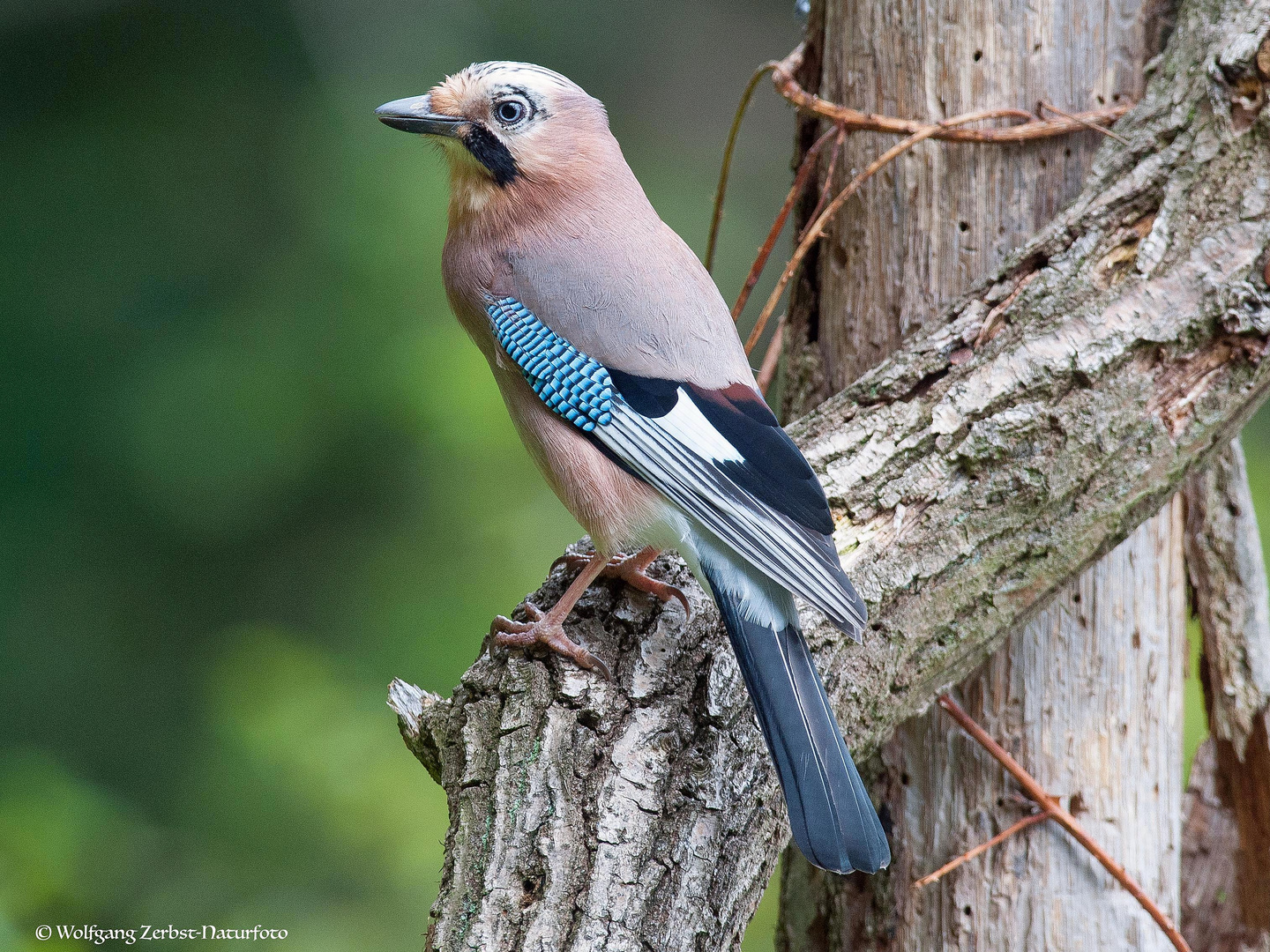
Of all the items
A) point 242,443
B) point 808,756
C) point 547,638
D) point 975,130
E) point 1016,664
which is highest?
point 242,443

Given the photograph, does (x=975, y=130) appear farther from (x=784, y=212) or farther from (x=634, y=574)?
(x=634, y=574)

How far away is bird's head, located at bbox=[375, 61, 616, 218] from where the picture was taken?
2.18m

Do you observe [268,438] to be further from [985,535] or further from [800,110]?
[985,535]

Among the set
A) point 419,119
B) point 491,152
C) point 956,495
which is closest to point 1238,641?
point 956,495

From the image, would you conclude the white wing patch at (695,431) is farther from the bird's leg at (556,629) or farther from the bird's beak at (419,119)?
the bird's beak at (419,119)

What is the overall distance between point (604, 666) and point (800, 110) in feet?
4.49

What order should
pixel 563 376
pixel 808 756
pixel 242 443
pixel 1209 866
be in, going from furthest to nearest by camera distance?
1. pixel 242 443
2. pixel 1209 866
3. pixel 563 376
4. pixel 808 756

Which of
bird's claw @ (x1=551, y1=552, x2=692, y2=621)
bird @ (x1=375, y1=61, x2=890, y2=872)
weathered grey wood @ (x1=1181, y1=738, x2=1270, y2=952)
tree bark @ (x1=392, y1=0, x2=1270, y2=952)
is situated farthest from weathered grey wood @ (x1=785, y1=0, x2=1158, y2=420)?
weathered grey wood @ (x1=1181, y1=738, x2=1270, y2=952)

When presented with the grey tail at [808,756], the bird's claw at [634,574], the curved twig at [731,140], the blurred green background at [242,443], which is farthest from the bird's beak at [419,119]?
the blurred green background at [242,443]

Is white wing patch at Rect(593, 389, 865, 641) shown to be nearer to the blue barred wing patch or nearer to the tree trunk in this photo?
the blue barred wing patch

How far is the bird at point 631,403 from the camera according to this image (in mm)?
1719

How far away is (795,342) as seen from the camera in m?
2.62

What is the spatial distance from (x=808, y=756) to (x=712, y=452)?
53 cm

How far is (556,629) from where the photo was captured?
6.30 feet
